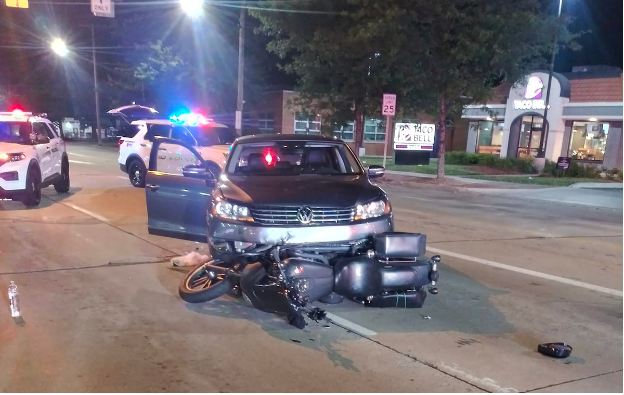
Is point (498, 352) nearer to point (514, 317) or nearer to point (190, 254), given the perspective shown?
point (514, 317)

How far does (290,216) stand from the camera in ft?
18.8

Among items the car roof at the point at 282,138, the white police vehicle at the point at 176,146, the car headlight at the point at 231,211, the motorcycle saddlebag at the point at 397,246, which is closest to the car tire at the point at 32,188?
the white police vehicle at the point at 176,146

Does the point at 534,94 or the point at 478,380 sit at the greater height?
the point at 534,94

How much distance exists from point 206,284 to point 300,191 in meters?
1.51

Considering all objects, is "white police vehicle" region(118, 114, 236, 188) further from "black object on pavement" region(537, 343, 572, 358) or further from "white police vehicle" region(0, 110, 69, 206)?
"black object on pavement" region(537, 343, 572, 358)

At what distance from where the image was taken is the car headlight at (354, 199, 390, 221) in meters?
5.93

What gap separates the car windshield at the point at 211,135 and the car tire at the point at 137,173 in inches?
98.8

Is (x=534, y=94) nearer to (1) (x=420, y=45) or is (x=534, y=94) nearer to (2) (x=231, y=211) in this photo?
(1) (x=420, y=45)

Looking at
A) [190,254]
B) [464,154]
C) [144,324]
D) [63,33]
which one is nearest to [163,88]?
[63,33]

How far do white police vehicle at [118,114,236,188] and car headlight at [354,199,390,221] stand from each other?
724 centimetres

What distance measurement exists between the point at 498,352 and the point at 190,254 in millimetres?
4434

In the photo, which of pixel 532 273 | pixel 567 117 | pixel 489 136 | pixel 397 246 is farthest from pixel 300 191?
pixel 489 136

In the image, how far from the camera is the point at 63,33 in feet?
149

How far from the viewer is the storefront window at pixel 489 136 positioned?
41159 millimetres
